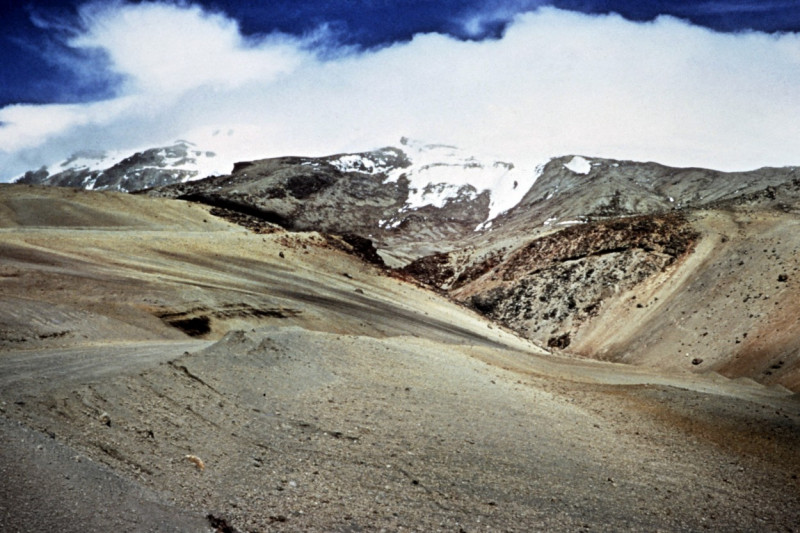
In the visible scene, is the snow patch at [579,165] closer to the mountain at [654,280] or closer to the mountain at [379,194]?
the mountain at [379,194]

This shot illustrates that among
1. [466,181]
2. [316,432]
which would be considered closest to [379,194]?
[466,181]

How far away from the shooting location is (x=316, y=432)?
8.81 metres

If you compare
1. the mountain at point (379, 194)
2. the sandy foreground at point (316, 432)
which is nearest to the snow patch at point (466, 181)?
the mountain at point (379, 194)

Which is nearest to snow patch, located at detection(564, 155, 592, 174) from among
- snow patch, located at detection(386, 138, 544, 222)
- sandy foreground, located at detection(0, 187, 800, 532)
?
snow patch, located at detection(386, 138, 544, 222)

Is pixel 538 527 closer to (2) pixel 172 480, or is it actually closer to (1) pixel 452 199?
(2) pixel 172 480

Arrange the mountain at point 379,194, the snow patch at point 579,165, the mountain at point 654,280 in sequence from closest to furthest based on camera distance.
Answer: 1. the mountain at point 654,280
2. the mountain at point 379,194
3. the snow patch at point 579,165

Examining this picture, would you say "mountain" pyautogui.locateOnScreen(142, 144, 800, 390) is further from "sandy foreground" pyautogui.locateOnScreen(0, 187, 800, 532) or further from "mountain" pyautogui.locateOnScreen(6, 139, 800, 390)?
"sandy foreground" pyautogui.locateOnScreen(0, 187, 800, 532)

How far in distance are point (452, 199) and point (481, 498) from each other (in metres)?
149

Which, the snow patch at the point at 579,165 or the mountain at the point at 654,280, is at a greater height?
the snow patch at the point at 579,165

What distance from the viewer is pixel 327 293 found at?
28.5 metres

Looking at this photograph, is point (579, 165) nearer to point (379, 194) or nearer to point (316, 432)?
point (379, 194)

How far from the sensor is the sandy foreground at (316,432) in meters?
6.13

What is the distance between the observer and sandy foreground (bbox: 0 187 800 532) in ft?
20.1

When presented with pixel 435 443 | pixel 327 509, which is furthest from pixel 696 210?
pixel 327 509
